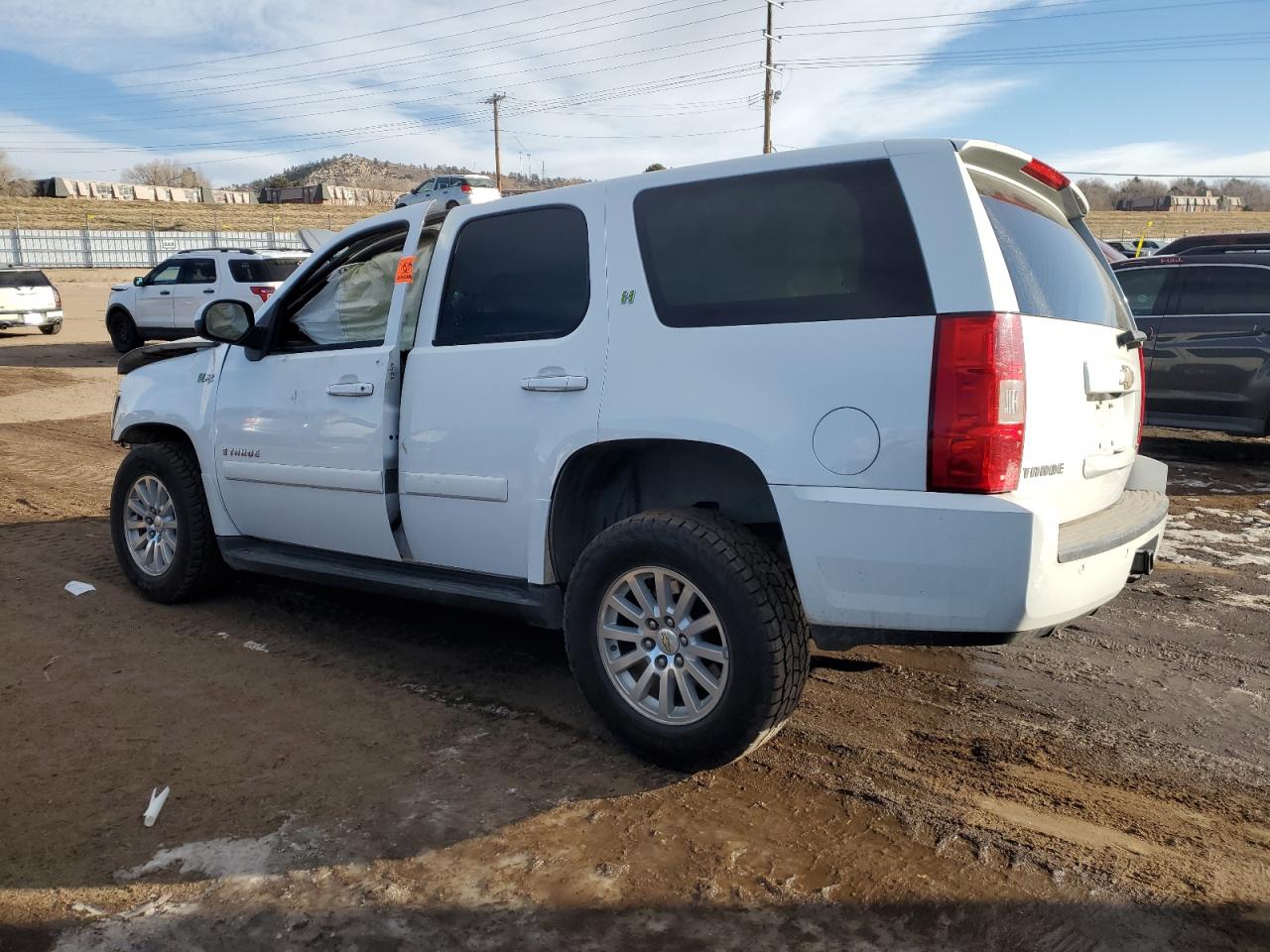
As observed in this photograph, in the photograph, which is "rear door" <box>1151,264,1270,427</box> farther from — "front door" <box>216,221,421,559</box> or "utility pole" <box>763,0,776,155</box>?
"utility pole" <box>763,0,776,155</box>

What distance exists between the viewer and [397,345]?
421 centimetres

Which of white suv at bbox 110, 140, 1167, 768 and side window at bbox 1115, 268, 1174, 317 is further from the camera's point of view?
side window at bbox 1115, 268, 1174, 317

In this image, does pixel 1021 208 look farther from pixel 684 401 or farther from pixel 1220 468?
pixel 1220 468

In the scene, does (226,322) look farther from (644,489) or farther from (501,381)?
(644,489)

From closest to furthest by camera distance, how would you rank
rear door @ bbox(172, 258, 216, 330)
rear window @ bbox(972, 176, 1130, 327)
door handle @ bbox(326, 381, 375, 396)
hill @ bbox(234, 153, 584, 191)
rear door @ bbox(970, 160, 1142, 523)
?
rear door @ bbox(970, 160, 1142, 523), rear window @ bbox(972, 176, 1130, 327), door handle @ bbox(326, 381, 375, 396), rear door @ bbox(172, 258, 216, 330), hill @ bbox(234, 153, 584, 191)

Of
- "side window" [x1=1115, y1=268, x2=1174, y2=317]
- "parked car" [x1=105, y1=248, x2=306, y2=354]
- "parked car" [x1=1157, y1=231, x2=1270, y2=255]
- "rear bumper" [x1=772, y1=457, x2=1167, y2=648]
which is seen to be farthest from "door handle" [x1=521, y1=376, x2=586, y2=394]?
"parked car" [x1=105, y1=248, x2=306, y2=354]

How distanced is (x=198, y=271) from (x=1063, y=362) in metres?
18.8

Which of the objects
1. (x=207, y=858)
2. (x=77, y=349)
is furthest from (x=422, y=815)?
(x=77, y=349)

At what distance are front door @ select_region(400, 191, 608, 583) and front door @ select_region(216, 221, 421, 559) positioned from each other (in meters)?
0.15

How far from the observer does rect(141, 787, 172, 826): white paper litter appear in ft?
10.3

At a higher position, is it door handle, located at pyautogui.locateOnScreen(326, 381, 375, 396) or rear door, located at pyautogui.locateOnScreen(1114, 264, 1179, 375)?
rear door, located at pyautogui.locateOnScreen(1114, 264, 1179, 375)

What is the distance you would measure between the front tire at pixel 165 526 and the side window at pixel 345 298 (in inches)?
38.0

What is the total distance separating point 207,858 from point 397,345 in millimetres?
2103

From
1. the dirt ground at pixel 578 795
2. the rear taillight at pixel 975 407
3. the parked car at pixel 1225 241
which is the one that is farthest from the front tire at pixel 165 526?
the parked car at pixel 1225 241
